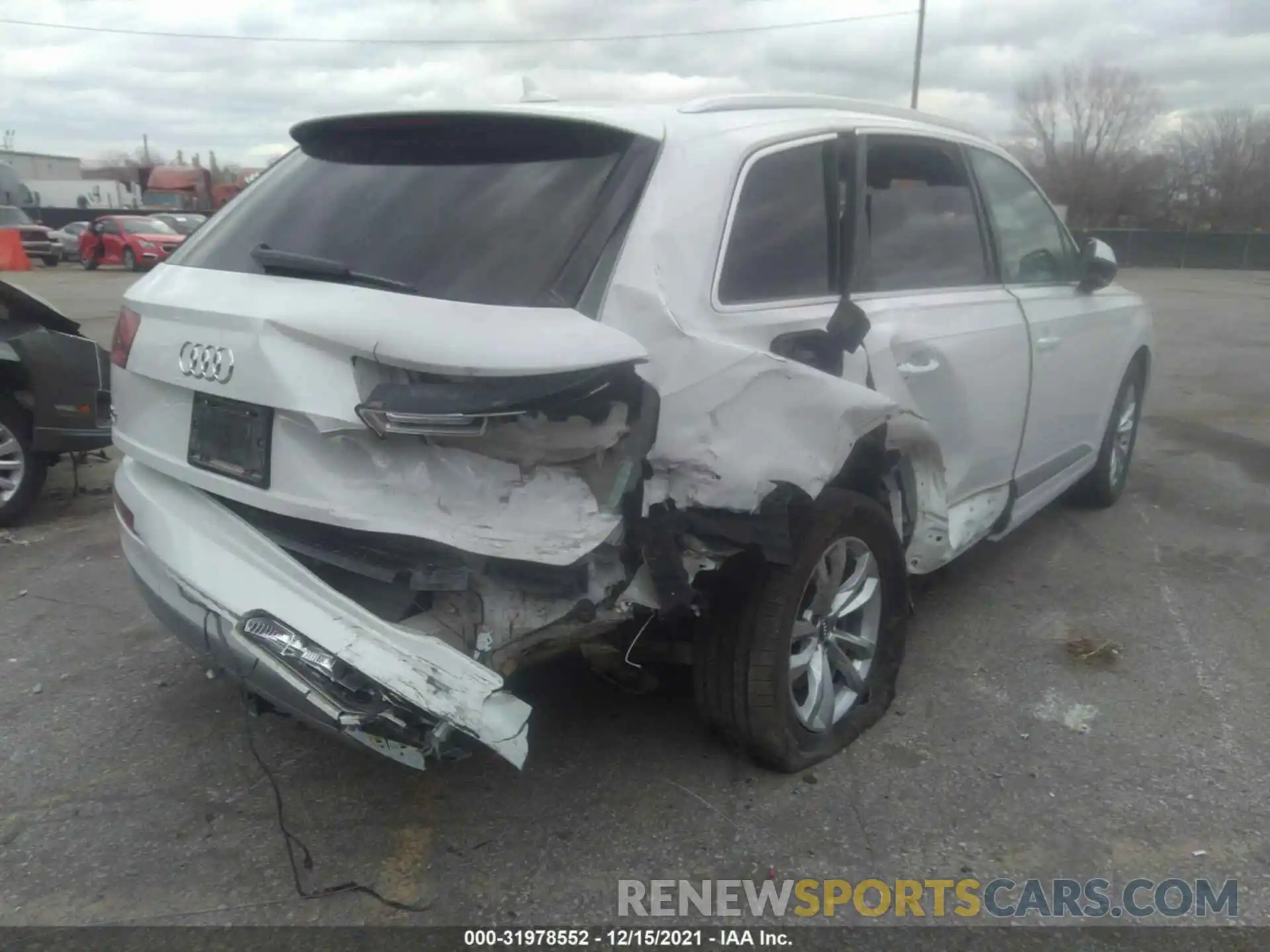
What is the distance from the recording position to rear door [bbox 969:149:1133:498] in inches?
163

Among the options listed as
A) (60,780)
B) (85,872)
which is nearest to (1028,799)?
(85,872)

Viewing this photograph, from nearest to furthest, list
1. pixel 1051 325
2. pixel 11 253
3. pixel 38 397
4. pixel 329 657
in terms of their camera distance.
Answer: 1. pixel 329 657
2. pixel 1051 325
3. pixel 38 397
4. pixel 11 253

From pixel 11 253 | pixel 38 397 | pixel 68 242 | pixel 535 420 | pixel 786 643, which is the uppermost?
pixel 535 420

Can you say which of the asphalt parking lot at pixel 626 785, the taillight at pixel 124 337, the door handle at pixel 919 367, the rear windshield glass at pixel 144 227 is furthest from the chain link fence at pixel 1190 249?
the taillight at pixel 124 337

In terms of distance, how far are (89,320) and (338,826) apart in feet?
46.2

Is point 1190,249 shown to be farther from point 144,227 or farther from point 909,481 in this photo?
point 909,481

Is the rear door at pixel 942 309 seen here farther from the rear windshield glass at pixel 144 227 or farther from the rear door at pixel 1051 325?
the rear windshield glass at pixel 144 227

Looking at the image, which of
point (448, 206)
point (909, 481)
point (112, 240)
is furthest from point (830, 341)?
point (112, 240)

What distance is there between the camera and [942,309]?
354 centimetres

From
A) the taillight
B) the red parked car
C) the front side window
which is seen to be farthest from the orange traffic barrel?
the front side window

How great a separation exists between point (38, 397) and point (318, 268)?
3.38 meters

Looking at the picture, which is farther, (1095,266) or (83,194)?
(83,194)

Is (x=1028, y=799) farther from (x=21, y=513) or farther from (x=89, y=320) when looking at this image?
(x=89, y=320)

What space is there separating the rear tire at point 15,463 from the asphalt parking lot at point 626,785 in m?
0.97
